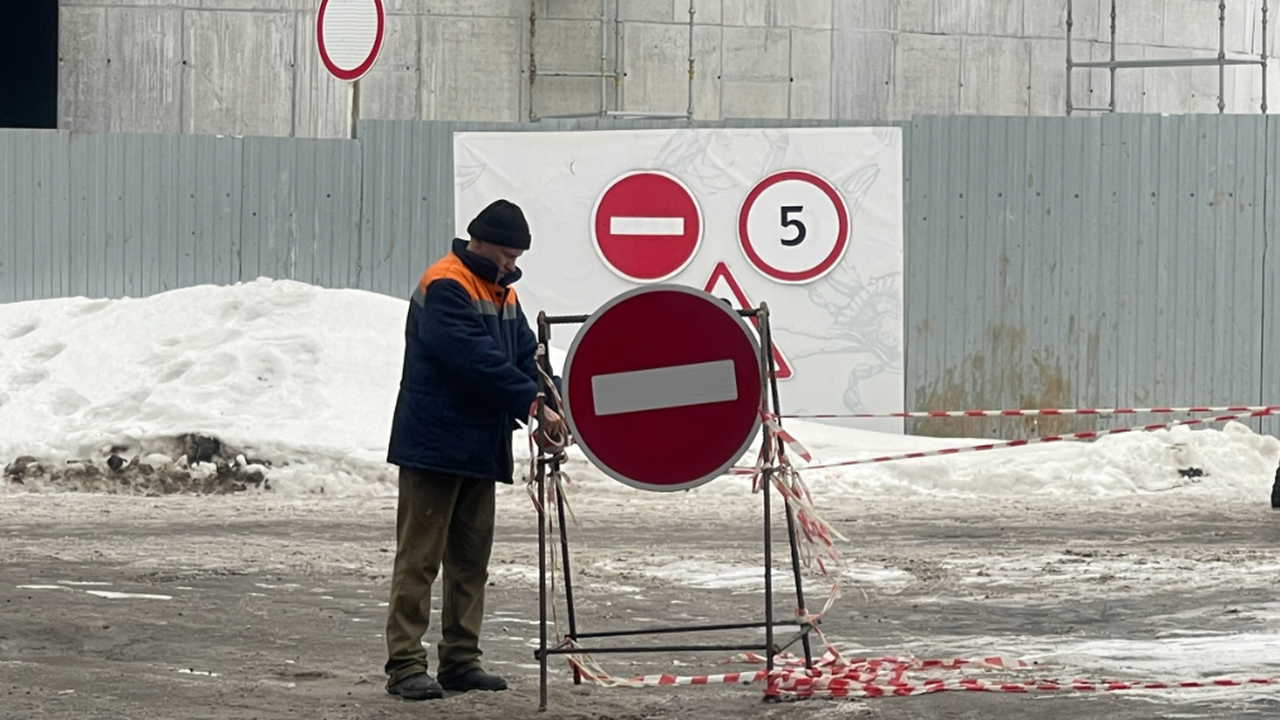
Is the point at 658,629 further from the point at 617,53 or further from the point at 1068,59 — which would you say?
the point at 1068,59

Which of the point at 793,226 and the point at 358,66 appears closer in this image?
the point at 358,66

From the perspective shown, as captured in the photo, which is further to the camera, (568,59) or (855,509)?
(568,59)

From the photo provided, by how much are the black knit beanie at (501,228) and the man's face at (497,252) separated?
0.10ft

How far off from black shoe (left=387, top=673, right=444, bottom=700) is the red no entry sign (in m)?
1.06

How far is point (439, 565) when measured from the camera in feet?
22.6

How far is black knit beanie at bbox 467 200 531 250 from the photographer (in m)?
6.81

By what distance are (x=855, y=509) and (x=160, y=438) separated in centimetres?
518

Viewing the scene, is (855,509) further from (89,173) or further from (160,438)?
(89,173)

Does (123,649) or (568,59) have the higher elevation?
(568,59)

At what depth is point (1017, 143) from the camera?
16156 millimetres

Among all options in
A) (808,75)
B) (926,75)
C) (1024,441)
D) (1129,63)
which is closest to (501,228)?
(1024,441)

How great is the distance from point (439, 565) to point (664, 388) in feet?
3.78

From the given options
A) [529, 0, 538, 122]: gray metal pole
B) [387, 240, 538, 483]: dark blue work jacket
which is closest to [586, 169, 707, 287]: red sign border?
[529, 0, 538, 122]: gray metal pole

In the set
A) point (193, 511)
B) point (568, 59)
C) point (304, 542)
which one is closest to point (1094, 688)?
point (304, 542)
